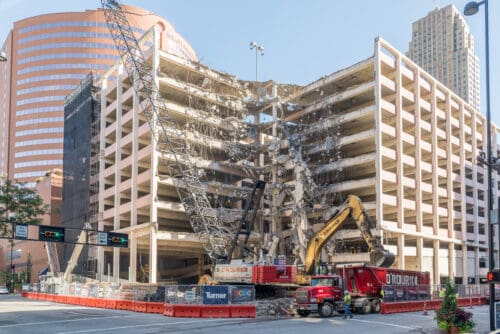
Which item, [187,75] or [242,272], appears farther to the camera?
[187,75]

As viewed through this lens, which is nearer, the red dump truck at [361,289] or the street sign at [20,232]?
the red dump truck at [361,289]

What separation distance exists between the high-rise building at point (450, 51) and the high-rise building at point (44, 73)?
84798 mm

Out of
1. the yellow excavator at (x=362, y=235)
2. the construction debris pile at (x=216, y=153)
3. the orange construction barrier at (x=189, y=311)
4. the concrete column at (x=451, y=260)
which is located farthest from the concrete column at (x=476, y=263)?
the orange construction barrier at (x=189, y=311)

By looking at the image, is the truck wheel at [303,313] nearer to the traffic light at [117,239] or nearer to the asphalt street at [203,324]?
the asphalt street at [203,324]

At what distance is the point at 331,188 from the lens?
65.6 m

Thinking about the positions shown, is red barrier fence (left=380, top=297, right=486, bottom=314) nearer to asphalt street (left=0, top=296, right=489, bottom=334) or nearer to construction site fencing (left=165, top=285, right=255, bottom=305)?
asphalt street (left=0, top=296, right=489, bottom=334)

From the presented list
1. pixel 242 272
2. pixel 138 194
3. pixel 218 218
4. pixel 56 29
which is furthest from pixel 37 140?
pixel 242 272

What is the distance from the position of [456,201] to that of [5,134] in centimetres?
12944

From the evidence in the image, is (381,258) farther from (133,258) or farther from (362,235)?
(133,258)

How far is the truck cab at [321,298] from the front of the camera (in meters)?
31.6

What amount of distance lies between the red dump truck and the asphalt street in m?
1.07

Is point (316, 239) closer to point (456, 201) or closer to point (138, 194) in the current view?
point (138, 194)

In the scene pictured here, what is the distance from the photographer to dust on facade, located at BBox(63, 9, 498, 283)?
63594 millimetres

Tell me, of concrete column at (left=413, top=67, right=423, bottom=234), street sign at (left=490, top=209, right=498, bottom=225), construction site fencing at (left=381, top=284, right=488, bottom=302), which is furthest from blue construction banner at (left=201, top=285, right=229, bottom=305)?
concrete column at (left=413, top=67, right=423, bottom=234)
